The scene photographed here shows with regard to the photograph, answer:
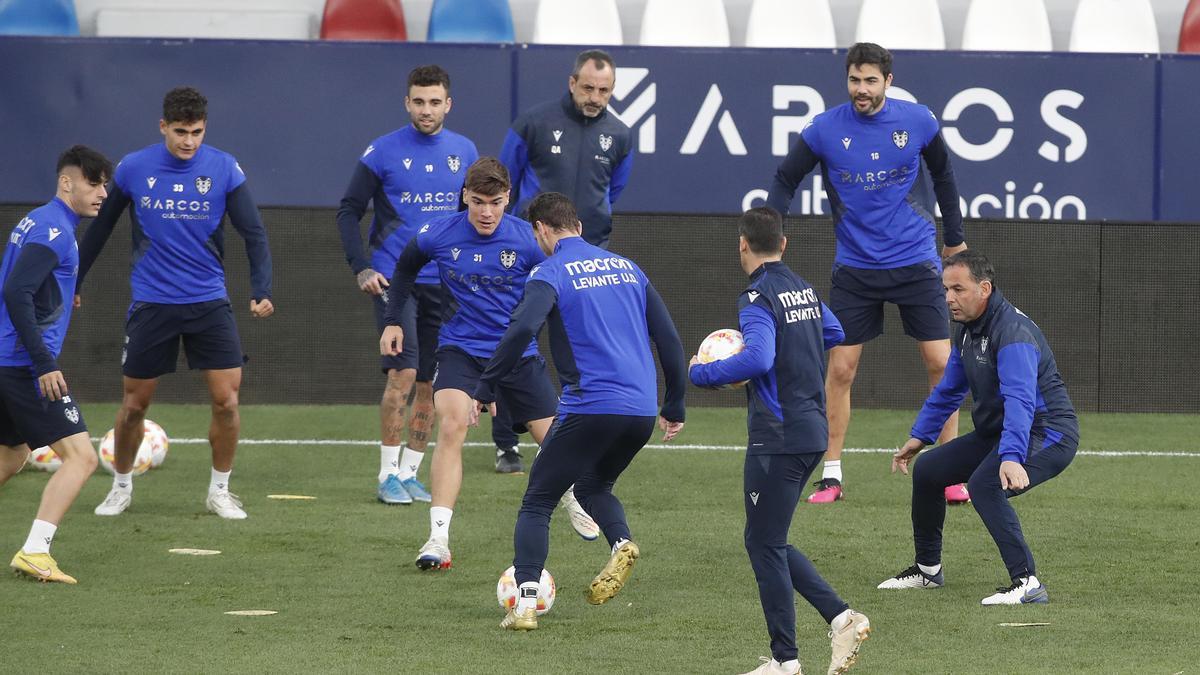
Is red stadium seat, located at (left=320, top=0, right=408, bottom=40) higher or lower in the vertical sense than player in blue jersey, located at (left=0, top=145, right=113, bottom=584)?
higher

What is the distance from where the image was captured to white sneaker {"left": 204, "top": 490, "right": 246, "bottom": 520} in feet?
30.0

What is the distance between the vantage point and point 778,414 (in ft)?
20.1

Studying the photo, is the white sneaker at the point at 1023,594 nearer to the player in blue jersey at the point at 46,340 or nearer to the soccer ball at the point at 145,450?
the player in blue jersey at the point at 46,340

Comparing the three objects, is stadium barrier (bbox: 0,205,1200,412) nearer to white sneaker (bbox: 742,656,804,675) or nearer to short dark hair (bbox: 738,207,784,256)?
short dark hair (bbox: 738,207,784,256)

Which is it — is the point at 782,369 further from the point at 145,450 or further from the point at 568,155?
the point at 145,450

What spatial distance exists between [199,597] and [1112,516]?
4.66 m

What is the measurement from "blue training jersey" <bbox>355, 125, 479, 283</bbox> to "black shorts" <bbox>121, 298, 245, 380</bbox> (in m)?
1.03

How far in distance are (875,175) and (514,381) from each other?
259 cm

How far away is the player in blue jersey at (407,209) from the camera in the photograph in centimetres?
964

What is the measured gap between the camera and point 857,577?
762 centimetres

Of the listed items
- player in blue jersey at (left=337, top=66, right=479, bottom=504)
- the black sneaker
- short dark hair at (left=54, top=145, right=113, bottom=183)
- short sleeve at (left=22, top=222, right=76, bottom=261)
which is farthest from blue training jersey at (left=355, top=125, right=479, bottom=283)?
short sleeve at (left=22, top=222, right=76, bottom=261)

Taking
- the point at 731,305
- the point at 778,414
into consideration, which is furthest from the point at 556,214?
the point at 731,305

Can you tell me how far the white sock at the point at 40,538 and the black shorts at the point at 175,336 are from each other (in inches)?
62.9

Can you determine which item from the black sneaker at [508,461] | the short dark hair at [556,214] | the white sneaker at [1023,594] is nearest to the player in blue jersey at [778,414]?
the short dark hair at [556,214]
